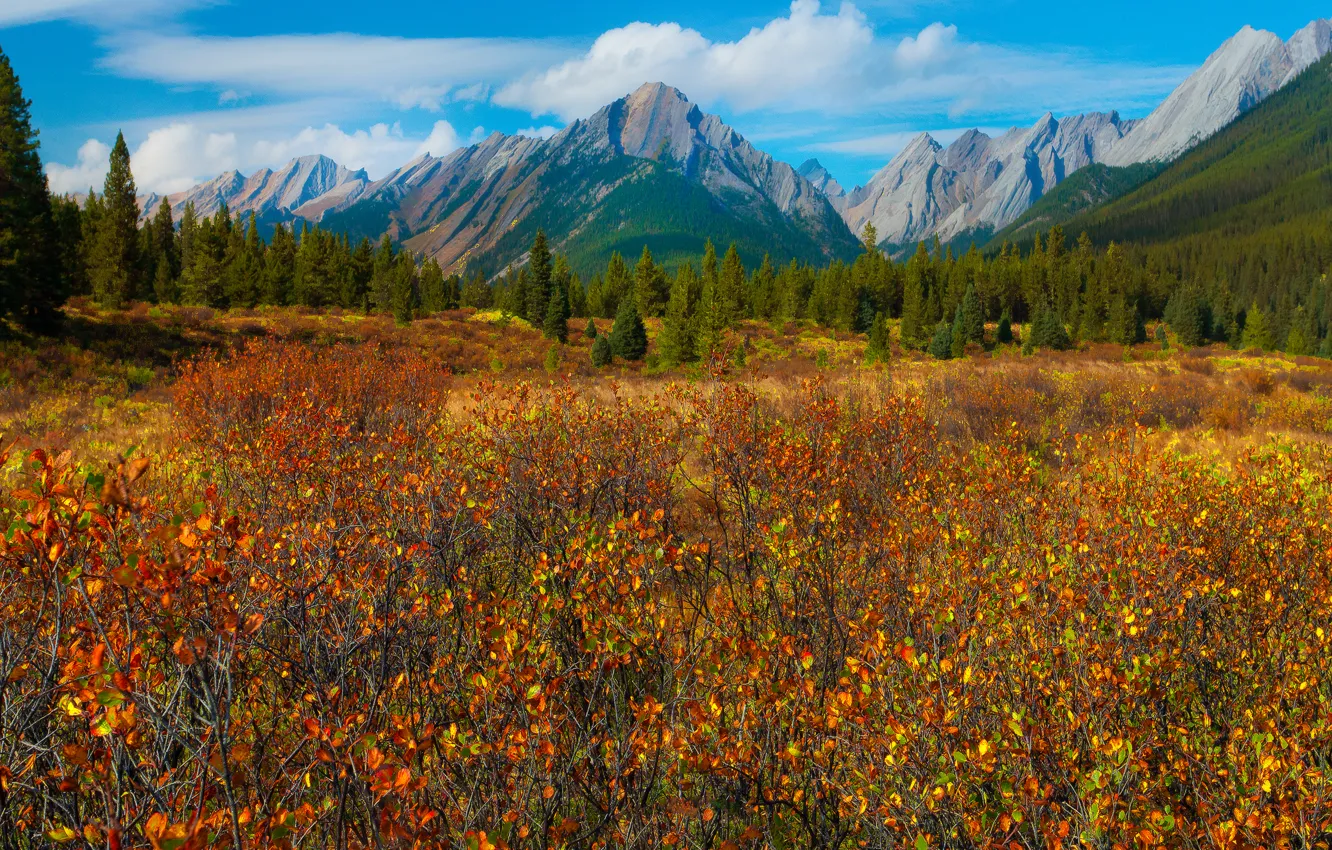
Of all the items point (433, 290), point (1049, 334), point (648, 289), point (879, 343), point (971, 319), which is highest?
point (433, 290)

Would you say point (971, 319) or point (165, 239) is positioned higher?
point (165, 239)

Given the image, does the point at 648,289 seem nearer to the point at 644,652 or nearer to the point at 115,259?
the point at 115,259

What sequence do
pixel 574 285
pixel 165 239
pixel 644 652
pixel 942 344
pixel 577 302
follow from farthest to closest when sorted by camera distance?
pixel 574 285, pixel 577 302, pixel 165 239, pixel 942 344, pixel 644 652

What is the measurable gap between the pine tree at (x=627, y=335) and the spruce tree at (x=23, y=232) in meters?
21.9

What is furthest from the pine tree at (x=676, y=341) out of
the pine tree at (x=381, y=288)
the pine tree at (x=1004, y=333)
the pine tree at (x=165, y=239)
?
the pine tree at (x=165, y=239)

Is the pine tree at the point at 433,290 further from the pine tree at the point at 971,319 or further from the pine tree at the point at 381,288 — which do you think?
the pine tree at the point at 971,319

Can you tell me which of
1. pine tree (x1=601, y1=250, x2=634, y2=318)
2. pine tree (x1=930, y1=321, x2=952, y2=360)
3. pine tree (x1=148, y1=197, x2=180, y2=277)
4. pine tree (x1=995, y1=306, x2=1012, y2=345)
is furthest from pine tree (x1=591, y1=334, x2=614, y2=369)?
pine tree (x1=148, y1=197, x2=180, y2=277)

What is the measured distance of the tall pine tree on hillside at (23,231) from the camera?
20281mm

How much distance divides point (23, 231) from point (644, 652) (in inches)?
1139

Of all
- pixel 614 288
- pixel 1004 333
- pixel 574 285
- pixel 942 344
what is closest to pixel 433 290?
pixel 574 285

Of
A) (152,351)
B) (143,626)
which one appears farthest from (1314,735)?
(152,351)

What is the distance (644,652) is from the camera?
3574mm

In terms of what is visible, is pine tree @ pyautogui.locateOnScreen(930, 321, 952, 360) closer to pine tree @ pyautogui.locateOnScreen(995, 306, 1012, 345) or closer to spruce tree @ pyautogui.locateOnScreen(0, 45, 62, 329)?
pine tree @ pyautogui.locateOnScreen(995, 306, 1012, 345)

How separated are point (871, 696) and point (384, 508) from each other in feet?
11.8
